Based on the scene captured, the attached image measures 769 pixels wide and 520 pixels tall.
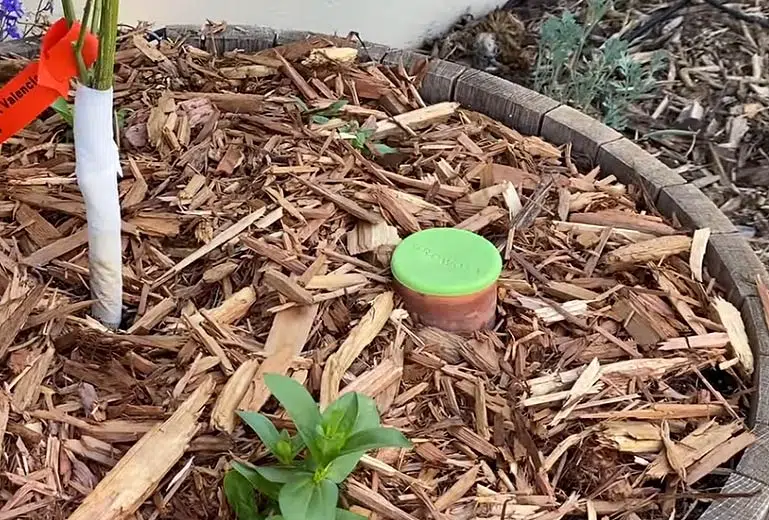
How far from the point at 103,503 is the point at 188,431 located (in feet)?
0.36

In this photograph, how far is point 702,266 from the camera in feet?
4.30

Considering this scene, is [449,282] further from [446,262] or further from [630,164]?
[630,164]

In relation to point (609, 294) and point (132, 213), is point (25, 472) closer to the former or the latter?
point (132, 213)

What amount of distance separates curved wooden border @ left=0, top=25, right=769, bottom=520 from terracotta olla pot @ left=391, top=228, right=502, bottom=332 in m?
0.32

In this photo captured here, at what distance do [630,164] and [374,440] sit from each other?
72 cm

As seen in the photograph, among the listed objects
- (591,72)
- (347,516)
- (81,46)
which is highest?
(81,46)

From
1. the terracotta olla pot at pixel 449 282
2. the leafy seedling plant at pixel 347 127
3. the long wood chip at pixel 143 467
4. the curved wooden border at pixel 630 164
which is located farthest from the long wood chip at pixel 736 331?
the long wood chip at pixel 143 467

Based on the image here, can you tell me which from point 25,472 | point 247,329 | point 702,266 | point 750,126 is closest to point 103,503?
point 25,472

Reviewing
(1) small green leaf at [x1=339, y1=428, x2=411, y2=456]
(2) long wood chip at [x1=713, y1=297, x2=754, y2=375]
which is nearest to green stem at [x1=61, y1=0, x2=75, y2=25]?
(1) small green leaf at [x1=339, y1=428, x2=411, y2=456]

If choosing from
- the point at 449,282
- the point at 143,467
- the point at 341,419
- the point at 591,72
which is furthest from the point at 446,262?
the point at 591,72

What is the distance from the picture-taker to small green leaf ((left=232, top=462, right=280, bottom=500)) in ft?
3.01

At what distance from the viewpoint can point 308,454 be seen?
972 millimetres

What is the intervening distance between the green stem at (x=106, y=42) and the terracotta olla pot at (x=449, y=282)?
393mm

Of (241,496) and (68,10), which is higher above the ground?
(68,10)
